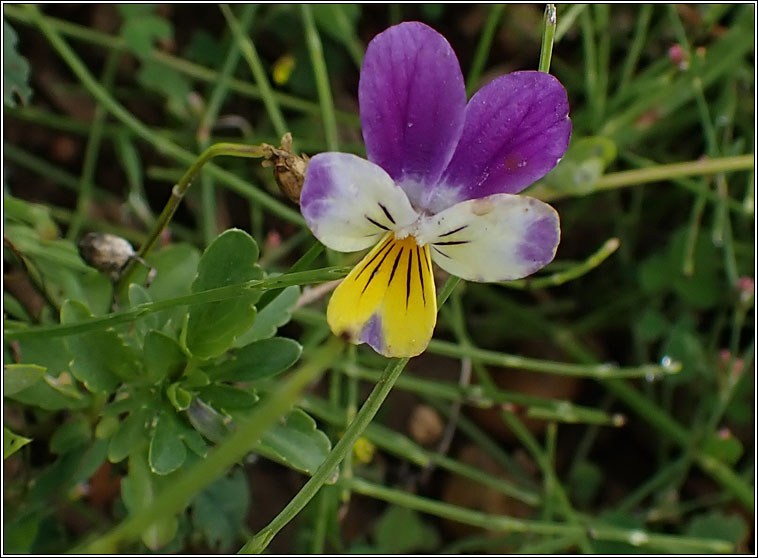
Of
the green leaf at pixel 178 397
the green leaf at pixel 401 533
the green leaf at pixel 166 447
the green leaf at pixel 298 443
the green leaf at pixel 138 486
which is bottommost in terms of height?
the green leaf at pixel 401 533

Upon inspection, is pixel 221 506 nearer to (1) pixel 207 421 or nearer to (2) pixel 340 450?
(1) pixel 207 421

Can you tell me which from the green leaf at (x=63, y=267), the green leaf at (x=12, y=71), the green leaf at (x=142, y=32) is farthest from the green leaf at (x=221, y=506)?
the green leaf at (x=142, y=32)

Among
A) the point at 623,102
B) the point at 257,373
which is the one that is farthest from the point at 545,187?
the point at 257,373

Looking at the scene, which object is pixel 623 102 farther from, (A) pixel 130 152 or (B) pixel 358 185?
(B) pixel 358 185

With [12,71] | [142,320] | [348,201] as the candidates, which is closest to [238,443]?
[348,201]

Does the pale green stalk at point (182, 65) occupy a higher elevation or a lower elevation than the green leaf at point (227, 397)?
higher

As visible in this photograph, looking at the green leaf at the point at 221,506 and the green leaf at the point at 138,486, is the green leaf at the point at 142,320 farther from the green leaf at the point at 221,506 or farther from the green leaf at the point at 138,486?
the green leaf at the point at 221,506

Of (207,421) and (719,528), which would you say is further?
(719,528)
